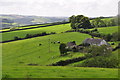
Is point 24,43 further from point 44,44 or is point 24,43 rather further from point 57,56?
point 57,56

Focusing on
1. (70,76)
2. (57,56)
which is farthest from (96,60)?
(57,56)

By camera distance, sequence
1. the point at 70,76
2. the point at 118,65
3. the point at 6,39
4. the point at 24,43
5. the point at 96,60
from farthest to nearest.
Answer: the point at 6,39 < the point at 24,43 < the point at 96,60 < the point at 118,65 < the point at 70,76

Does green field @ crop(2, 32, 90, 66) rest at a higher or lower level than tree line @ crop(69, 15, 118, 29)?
lower

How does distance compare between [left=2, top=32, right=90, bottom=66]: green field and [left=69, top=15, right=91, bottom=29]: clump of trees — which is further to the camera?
[left=69, top=15, right=91, bottom=29]: clump of trees

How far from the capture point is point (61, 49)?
2621 inches

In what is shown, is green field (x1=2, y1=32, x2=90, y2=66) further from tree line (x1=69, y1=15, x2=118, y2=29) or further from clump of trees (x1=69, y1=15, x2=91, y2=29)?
tree line (x1=69, y1=15, x2=118, y2=29)

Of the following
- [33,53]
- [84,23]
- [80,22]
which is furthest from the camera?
[80,22]

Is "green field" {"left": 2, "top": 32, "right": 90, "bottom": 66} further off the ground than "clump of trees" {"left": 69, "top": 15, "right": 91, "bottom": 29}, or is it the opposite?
"clump of trees" {"left": 69, "top": 15, "right": 91, "bottom": 29}

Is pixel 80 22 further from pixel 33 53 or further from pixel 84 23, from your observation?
pixel 33 53

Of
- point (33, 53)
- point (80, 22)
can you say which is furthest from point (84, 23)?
point (33, 53)

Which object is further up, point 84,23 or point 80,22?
point 80,22

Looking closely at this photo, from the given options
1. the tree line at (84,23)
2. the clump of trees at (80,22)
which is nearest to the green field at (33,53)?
the clump of trees at (80,22)

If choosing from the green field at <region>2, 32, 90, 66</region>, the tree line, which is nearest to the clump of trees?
the tree line

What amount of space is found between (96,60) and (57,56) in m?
25.3
